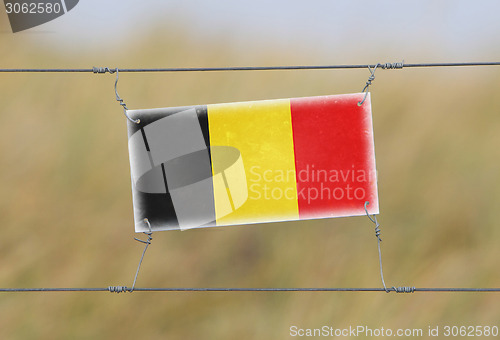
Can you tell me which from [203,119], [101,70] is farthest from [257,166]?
[101,70]

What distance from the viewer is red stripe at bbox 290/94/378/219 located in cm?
180

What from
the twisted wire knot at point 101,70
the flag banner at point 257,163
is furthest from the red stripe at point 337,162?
the twisted wire knot at point 101,70

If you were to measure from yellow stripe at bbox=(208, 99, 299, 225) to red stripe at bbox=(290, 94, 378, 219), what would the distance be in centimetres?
4

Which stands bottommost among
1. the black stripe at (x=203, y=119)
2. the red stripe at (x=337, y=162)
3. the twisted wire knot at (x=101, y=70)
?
the red stripe at (x=337, y=162)

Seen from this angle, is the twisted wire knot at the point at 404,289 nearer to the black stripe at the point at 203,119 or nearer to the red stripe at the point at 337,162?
the red stripe at the point at 337,162

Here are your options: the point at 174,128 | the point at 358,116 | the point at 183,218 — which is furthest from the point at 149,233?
the point at 358,116

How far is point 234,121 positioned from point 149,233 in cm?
44

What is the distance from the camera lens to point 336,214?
5.92 ft

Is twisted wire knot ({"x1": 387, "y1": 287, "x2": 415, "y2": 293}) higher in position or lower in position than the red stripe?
lower

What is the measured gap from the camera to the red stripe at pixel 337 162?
1.80 metres

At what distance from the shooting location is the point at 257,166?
1.80m

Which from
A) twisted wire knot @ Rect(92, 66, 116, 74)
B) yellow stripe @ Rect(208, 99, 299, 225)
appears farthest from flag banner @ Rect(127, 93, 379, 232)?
twisted wire knot @ Rect(92, 66, 116, 74)

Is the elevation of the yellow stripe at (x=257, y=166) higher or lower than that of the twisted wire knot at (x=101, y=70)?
lower

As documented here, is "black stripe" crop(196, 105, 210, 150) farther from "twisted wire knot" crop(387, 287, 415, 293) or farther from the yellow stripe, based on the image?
"twisted wire knot" crop(387, 287, 415, 293)
